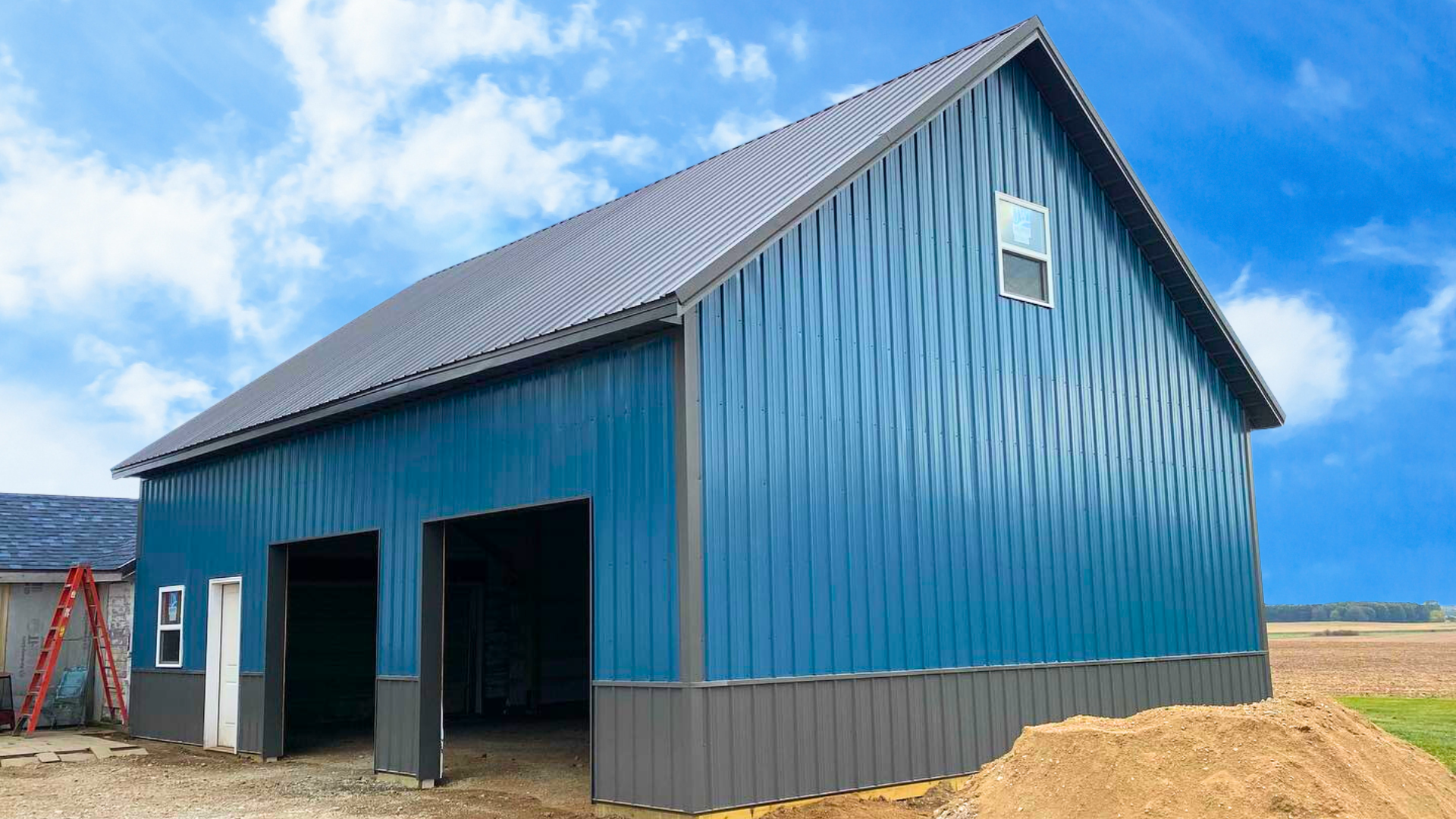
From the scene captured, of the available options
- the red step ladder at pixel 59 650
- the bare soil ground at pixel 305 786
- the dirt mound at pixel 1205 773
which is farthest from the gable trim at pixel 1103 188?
the red step ladder at pixel 59 650

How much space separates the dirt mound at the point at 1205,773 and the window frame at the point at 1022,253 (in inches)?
213

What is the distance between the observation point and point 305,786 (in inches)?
526

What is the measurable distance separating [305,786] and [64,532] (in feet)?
43.3

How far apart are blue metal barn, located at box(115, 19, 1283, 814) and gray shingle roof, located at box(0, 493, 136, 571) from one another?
3.94 metres

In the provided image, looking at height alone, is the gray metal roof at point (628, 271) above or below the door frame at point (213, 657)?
above

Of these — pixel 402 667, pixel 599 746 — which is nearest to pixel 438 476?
pixel 402 667

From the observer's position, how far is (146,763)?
52.6 feet

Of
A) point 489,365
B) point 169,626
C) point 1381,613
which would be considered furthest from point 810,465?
point 1381,613

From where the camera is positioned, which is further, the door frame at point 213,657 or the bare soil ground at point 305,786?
the door frame at point 213,657

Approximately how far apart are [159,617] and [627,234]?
9584mm

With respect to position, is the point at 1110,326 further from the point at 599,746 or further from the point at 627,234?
the point at 599,746

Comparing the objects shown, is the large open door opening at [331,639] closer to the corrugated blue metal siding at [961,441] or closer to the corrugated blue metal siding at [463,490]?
the corrugated blue metal siding at [463,490]

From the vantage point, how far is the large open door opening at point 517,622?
21781 millimetres

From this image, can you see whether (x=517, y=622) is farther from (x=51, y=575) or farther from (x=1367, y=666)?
(x=1367, y=666)
